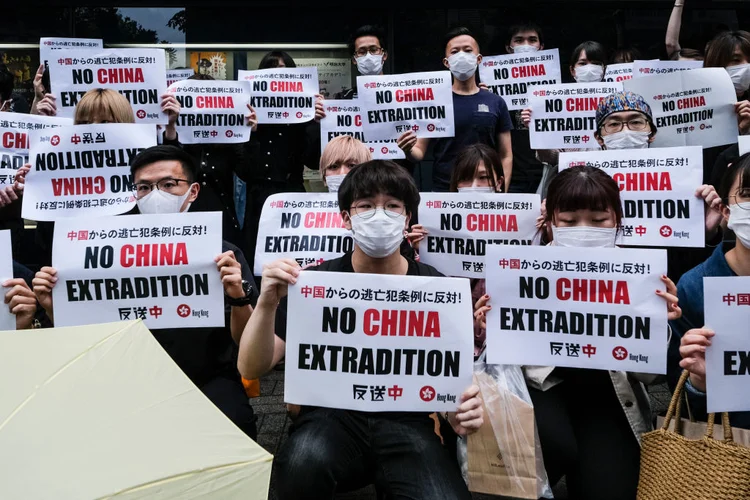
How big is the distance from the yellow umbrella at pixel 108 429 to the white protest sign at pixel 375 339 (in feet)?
2.76

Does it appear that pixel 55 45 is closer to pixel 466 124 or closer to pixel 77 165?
pixel 77 165

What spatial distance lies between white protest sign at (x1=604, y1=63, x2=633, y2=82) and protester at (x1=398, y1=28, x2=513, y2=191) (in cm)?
129

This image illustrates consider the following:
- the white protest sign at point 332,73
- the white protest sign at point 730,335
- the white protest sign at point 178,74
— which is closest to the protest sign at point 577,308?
the white protest sign at point 730,335

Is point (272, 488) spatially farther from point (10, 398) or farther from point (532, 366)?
point (10, 398)

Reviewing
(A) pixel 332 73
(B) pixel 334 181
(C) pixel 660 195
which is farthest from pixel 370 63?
(C) pixel 660 195

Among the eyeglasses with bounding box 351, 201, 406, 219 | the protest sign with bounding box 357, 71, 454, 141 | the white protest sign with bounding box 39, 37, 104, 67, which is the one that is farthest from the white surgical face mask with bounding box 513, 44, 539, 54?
the eyeglasses with bounding box 351, 201, 406, 219

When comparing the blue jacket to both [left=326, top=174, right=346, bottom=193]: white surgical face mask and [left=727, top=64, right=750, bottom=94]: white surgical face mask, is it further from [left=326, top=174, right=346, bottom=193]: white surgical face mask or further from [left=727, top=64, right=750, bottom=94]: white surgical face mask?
[left=727, top=64, right=750, bottom=94]: white surgical face mask

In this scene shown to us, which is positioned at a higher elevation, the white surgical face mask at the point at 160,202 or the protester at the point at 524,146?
the protester at the point at 524,146

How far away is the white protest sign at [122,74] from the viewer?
561 cm

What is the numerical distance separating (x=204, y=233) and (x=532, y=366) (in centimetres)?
162

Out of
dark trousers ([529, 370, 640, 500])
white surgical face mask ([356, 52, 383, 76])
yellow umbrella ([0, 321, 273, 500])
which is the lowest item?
dark trousers ([529, 370, 640, 500])

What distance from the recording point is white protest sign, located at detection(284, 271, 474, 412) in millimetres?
2990

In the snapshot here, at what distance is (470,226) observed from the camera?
4.23 meters

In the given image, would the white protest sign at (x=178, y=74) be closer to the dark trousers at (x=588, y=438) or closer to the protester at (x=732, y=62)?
the protester at (x=732, y=62)
